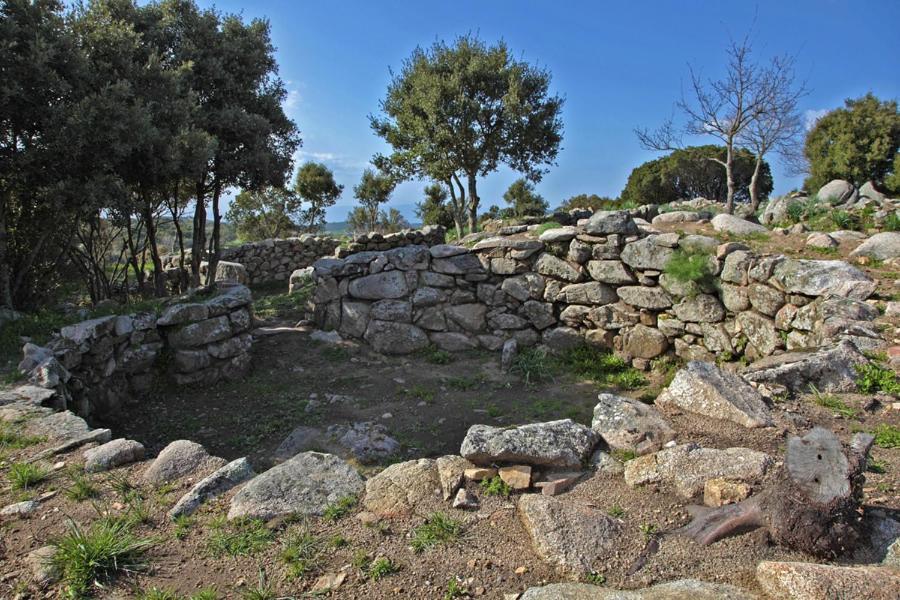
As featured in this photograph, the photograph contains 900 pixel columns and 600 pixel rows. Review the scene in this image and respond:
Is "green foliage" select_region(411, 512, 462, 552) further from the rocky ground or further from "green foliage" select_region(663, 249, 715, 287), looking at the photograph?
"green foliage" select_region(663, 249, 715, 287)

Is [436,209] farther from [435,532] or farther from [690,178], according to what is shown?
[435,532]

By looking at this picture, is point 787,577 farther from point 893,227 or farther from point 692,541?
point 893,227

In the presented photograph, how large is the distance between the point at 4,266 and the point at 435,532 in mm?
6966

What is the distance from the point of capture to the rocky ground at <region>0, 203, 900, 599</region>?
232 centimetres

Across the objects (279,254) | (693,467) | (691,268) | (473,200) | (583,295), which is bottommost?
(693,467)

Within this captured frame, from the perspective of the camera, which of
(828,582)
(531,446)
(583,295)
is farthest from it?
(583,295)

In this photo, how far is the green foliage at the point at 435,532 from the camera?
2.62 m

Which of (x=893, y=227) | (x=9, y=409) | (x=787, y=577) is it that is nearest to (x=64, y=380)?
(x=9, y=409)

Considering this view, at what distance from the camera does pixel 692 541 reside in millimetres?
2512

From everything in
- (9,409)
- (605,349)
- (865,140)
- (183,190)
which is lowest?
(605,349)

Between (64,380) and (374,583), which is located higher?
(64,380)

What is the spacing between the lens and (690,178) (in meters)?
30.3

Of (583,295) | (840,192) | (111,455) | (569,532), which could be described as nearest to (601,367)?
(583,295)

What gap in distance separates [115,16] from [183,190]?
373 centimetres
